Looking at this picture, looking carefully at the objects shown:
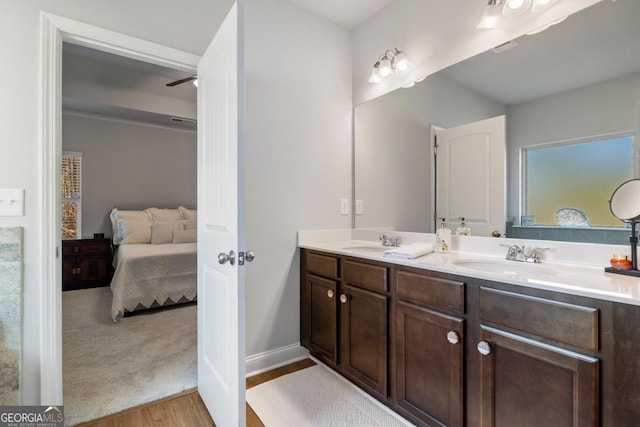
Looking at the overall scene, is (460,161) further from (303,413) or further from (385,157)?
(303,413)

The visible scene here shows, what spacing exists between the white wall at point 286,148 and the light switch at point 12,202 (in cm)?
113

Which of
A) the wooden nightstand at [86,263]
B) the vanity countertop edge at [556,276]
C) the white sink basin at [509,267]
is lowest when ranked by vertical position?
the wooden nightstand at [86,263]

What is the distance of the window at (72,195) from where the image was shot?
4.68m

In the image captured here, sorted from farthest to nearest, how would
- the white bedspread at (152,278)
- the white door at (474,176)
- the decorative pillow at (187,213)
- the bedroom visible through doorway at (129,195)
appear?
the decorative pillow at (187,213) < the white bedspread at (152,278) < the bedroom visible through doorway at (129,195) < the white door at (474,176)

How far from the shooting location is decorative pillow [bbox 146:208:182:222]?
4.92 meters

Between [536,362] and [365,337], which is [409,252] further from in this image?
[536,362]

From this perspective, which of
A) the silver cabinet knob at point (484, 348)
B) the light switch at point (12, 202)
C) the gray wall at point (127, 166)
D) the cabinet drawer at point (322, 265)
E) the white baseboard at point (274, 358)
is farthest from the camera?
the gray wall at point (127, 166)

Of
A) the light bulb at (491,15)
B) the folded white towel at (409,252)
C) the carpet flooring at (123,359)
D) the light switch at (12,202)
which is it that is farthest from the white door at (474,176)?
the light switch at (12,202)

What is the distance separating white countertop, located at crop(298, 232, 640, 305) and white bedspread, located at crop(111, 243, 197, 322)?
229cm

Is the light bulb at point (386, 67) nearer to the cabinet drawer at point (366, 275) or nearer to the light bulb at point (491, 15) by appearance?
the light bulb at point (491, 15)

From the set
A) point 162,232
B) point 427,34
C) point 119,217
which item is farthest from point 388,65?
point 119,217

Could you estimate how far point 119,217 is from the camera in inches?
184

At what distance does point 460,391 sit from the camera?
4.19 feet

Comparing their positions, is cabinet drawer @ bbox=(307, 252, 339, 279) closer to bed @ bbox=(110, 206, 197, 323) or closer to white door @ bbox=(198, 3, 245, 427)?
white door @ bbox=(198, 3, 245, 427)
